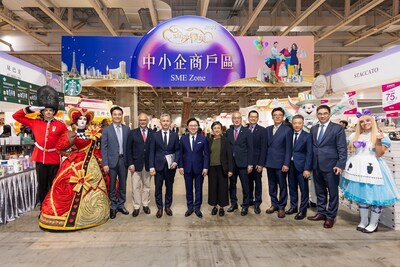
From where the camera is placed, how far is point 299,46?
5848 mm

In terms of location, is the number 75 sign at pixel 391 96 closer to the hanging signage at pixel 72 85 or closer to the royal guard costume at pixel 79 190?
the royal guard costume at pixel 79 190

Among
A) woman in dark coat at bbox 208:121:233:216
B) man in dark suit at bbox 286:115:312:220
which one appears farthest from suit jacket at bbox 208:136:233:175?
man in dark suit at bbox 286:115:312:220

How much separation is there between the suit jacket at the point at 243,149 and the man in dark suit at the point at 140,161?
119 cm

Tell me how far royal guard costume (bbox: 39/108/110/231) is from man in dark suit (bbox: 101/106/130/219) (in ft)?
0.35

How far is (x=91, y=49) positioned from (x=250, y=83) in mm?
2903

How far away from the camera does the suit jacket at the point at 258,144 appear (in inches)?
172

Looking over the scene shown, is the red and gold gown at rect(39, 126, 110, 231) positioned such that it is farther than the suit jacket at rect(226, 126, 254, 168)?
No

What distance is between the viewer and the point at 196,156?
4246mm

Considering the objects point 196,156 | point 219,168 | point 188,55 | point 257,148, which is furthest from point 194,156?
point 188,55

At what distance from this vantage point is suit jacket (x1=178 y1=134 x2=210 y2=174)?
4246mm

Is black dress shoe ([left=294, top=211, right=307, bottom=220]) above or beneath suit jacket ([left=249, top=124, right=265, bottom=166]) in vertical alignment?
beneath

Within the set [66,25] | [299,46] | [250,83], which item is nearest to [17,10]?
[66,25]

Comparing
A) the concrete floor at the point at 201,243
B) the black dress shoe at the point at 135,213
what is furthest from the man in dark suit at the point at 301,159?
the black dress shoe at the point at 135,213

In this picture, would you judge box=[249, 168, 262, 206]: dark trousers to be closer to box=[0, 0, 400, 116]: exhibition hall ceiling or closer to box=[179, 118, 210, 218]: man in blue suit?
box=[179, 118, 210, 218]: man in blue suit
